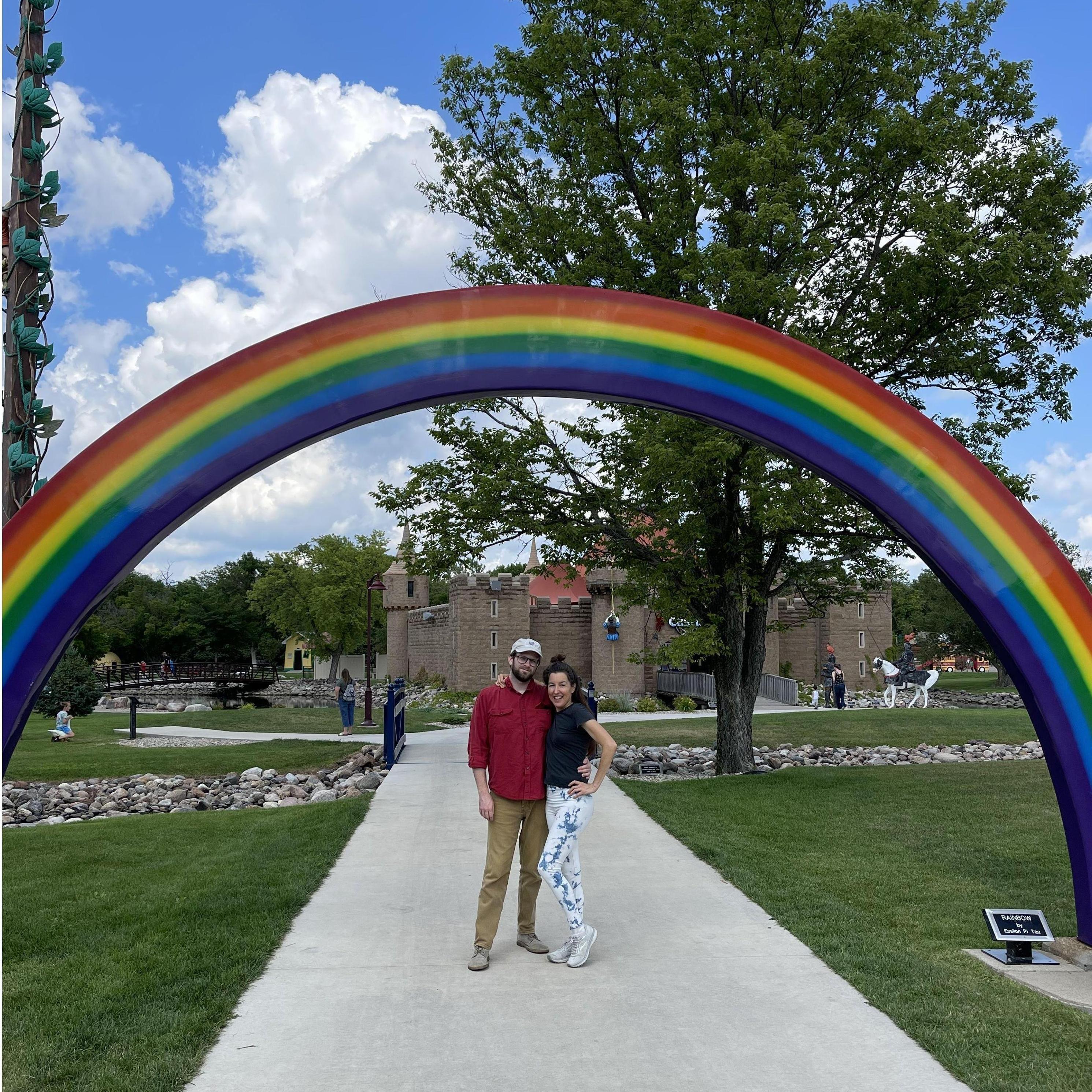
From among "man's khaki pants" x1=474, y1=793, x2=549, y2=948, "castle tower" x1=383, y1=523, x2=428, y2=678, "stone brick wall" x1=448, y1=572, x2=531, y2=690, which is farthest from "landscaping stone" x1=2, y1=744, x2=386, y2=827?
"castle tower" x1=383, y1=523, x2=428, y2=678

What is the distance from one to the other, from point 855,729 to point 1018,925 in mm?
18020

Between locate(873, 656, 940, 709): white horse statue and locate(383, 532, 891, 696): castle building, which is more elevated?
locate(383, 532, 891, 696): castle building

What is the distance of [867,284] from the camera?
1394 centimetres

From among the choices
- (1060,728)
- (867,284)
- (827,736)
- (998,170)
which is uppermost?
(998,170)

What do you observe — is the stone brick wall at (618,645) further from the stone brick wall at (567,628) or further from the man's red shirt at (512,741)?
the man's red shirt at (512,741)

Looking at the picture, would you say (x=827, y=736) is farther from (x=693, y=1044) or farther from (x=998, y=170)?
(x=693, y=1044)

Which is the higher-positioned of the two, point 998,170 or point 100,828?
point 998,170

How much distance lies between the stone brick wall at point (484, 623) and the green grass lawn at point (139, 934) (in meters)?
30.6

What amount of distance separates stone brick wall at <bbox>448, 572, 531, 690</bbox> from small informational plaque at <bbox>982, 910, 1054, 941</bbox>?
36.1 meters

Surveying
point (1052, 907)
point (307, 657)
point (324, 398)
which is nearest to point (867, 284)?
point (1052, 907)

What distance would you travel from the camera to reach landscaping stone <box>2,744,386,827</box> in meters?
13.8

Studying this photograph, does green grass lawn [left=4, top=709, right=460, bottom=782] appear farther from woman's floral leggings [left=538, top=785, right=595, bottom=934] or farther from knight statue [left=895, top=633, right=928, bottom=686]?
knight statue [left=895, top=633, right=928, bottom=686]

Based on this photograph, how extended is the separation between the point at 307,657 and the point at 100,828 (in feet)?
306

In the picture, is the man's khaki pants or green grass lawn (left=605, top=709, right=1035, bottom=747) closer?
the man's khaki pants
